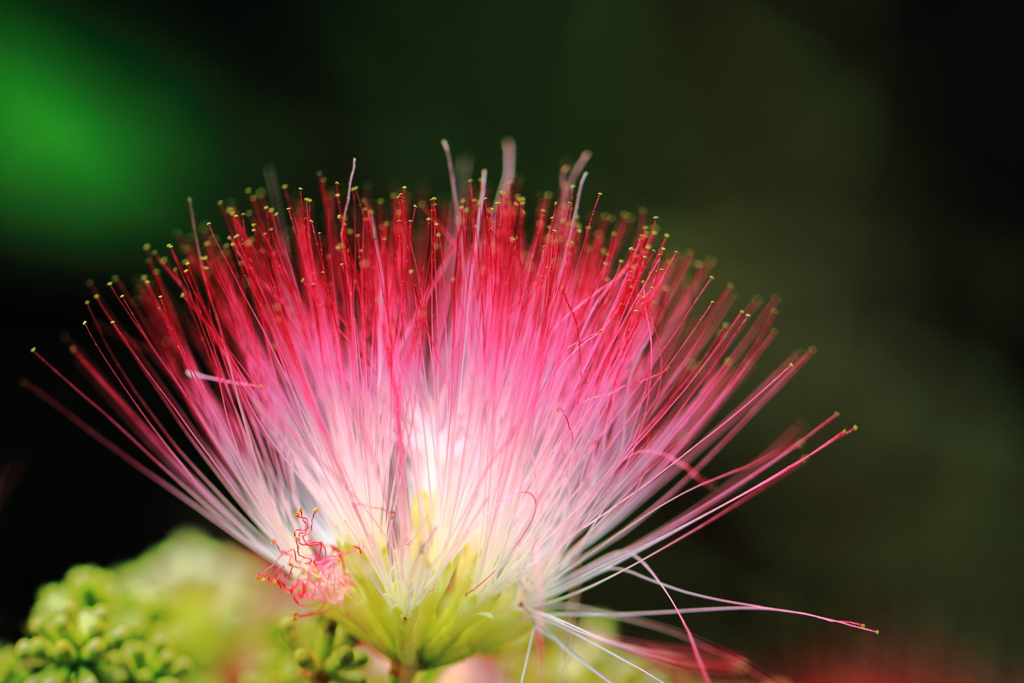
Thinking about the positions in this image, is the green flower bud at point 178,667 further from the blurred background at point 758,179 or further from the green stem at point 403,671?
the blurred background at point 758,179

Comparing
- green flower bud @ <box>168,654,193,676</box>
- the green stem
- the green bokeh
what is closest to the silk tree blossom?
the green stem

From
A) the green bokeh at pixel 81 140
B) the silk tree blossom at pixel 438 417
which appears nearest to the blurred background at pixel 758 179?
the green bokeh at pixel 81 140

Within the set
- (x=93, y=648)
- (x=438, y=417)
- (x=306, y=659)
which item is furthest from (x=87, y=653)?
(x=438, y=417)

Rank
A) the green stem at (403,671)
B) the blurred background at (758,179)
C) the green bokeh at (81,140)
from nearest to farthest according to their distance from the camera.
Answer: the green stem at (403,671)
the green bokeh at (81,140)
the blurred background at (758,179)

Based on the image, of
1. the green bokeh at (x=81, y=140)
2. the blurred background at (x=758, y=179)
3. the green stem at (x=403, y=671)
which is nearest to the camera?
the green stem at (x=403, y=671)

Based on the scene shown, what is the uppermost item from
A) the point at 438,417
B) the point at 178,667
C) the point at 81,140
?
the point at 81,140

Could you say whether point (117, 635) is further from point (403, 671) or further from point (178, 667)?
point (403, 671)

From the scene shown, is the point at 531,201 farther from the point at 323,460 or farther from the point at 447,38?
the point at 323,460

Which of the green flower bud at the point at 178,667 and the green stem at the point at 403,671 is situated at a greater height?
the green stem at the point at 403,671
